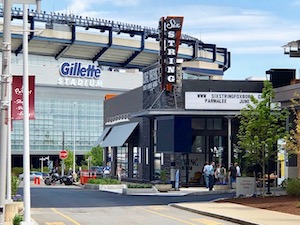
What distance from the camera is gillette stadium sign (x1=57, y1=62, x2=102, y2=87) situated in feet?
407

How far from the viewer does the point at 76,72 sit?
4934 inches

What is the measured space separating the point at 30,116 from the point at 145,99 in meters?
33.3

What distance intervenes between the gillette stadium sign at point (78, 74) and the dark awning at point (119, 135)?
2203 inches

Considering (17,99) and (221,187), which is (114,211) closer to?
(17,99)

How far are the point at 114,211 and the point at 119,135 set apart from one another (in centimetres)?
3332

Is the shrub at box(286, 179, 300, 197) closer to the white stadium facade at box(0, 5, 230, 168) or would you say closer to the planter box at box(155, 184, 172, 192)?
the planter box at box(155, 184, 172, 192)

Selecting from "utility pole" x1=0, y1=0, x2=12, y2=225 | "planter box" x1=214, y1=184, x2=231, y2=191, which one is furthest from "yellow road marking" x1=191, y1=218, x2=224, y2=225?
"planter box" x1=214, y1=184, x2=231, y2=191

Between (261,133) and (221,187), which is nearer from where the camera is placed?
(261,133)

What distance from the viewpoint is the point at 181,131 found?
5212 cm

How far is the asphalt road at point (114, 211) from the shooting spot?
26109 millimetres

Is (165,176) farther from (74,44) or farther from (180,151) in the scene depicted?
(74,44)

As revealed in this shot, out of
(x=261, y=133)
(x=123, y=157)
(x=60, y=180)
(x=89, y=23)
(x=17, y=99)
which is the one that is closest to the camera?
(x=17, y=99)

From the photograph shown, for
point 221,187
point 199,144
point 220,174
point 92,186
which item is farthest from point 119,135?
point 221,187

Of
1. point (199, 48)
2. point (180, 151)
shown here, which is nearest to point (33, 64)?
point (199, 48)
